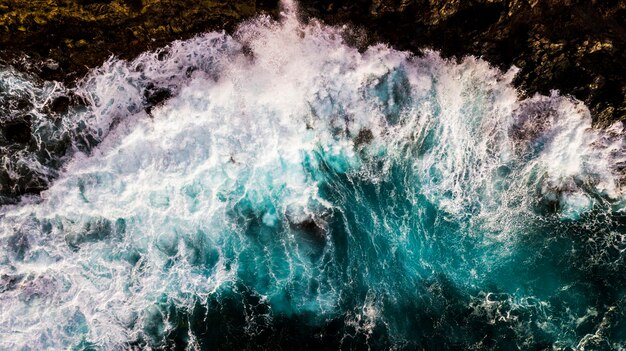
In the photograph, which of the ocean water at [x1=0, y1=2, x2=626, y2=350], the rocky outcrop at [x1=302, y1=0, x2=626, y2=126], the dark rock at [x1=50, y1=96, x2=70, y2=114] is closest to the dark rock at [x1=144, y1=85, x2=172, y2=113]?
the ocean water at [x1=0, y1=2, x2=626, y2=350]

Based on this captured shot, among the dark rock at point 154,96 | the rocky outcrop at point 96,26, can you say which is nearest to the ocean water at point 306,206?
the dark rock at point 154,96

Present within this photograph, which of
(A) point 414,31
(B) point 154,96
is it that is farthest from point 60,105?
(A) point 414,31

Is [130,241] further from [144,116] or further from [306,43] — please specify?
[306,43]

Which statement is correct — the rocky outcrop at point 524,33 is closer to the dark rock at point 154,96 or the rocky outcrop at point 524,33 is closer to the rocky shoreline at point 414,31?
the rocky shoreline at point 414,31

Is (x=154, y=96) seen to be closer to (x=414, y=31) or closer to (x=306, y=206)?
(x=306, y=206)

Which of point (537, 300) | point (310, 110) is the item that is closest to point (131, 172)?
point (310, 110)

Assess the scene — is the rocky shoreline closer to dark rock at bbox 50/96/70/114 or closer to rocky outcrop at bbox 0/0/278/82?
rocky outcrop at bbox 0/0/278/82

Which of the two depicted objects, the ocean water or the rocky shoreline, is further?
the ocean water

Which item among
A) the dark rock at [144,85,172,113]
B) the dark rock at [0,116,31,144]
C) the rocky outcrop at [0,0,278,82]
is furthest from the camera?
the dark rock at [144,85,172,113]
